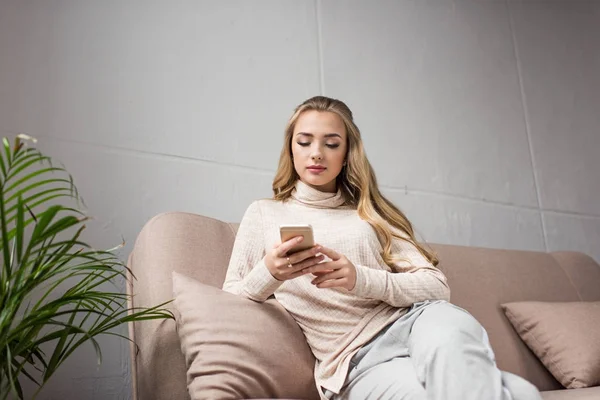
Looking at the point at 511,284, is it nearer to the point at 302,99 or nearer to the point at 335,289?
the point at 335,289

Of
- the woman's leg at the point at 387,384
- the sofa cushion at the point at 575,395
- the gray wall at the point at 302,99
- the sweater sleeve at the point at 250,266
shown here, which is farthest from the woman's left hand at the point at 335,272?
the gray wall at the point at 302,99

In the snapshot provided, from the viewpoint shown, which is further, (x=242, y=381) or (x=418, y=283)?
(x=418, y=283)

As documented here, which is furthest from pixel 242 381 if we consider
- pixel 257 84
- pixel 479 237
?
pixel 479 237

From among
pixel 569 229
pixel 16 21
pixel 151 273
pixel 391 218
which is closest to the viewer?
pixel 151 273

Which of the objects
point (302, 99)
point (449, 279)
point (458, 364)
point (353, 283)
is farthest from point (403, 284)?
point (302, 99)

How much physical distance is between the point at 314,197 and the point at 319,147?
161 mm

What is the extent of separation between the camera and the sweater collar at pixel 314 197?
1.87 metres

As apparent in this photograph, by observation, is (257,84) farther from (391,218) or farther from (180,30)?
(391,218)

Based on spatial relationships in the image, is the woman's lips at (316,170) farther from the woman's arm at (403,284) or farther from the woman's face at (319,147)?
the woman's arm at (403,284)

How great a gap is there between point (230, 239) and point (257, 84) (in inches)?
32.9

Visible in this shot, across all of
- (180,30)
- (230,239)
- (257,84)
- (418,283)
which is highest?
(180,30)

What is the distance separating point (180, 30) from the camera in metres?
2.32

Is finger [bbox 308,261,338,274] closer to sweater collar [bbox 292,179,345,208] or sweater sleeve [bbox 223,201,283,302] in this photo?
sweater sleeve [bbox 223,201,283,302]

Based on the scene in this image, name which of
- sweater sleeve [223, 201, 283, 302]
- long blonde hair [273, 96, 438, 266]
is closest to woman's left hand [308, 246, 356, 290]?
sweater sleeve [223, 201, 283, 302]
